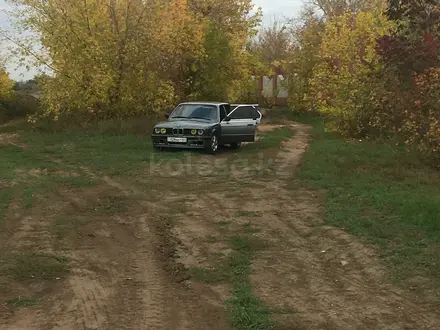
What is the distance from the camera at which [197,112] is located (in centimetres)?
1725

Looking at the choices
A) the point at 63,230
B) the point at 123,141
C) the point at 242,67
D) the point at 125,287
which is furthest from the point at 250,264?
the point at 242,67

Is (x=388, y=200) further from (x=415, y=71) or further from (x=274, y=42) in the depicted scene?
(x=274, y=42)

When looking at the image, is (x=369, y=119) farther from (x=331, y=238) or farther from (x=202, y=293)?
(x=202, y=293)

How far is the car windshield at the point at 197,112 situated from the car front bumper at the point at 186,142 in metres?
1.12

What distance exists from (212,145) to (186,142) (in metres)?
0.81

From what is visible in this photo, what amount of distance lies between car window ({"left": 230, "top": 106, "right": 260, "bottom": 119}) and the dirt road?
21.4 ft

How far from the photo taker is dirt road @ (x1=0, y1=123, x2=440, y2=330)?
16.6ft

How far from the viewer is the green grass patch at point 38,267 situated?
606cm

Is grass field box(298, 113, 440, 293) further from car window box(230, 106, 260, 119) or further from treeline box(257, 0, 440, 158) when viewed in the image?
car window box(230, 106, 260, 119)

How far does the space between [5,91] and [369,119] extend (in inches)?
741

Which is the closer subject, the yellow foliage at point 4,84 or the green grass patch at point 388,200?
the green grass patch at point 388,200

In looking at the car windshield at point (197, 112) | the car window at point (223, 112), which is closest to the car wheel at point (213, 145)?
the car windshield at point (197, 112)

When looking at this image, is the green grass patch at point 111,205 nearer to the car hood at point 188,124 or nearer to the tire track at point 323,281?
the tire track at point 323,281

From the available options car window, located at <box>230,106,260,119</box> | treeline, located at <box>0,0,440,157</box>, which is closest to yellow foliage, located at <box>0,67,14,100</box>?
treeline, located at <box>0,0,440,157</box>
